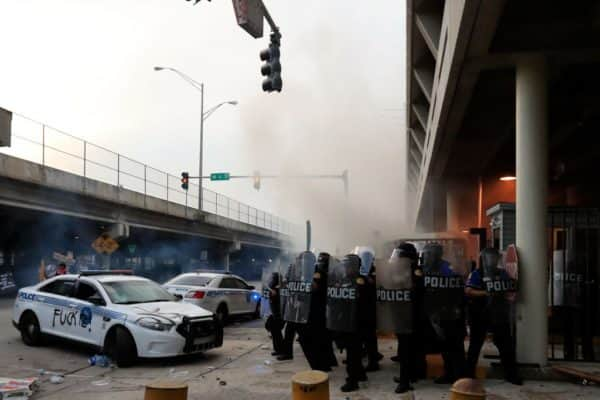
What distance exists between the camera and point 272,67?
12367 mm

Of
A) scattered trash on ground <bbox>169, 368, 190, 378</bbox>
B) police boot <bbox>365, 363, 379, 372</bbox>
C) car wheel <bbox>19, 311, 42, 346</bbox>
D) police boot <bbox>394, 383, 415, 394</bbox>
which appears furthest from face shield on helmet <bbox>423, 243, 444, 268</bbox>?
car wheel <bbox>19, 311, 42, 346</bbox>

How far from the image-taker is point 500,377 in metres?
7.78

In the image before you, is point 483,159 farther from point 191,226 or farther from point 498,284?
point 191,226

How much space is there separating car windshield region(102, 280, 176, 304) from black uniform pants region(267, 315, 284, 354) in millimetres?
2085

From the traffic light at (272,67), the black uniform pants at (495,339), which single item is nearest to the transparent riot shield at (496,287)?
the black uniform pants at (495,339)

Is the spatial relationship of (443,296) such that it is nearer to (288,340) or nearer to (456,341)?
(456,341)

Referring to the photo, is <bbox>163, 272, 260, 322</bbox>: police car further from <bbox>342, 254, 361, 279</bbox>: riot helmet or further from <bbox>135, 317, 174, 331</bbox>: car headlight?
<bbox>342, 254, 361, 279</bbox>: riot helmet

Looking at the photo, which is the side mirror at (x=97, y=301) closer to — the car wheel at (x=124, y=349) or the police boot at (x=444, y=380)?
the car wheel at (x=124, y=349)

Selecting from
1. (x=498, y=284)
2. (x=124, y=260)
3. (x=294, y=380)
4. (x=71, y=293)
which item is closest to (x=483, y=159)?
(x=498, y=284)

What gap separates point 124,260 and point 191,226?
601 centimetres

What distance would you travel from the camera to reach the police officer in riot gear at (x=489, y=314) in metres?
7.34

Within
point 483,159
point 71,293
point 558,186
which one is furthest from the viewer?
point 558,186

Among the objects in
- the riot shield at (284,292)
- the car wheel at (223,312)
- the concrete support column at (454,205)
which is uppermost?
the concrete support column at (454,205)

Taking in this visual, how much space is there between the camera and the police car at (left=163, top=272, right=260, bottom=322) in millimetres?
14118
